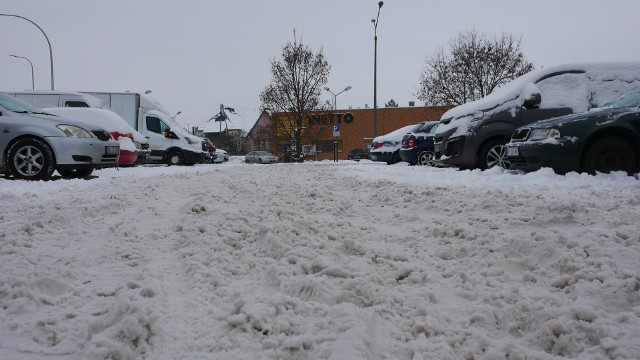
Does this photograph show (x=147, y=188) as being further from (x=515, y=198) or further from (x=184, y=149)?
(x=184, y=149)

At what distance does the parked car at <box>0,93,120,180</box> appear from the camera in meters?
7.21

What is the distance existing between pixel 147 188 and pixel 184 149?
1082 cm

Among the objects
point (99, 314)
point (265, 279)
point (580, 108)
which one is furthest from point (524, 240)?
point (580, 108)

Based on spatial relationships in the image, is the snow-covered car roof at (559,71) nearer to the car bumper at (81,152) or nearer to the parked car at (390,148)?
the parked car at (390,148)

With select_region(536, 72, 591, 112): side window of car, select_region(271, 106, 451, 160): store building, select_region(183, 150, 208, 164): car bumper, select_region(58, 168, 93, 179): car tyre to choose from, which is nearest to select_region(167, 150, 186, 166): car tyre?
select_region(183, 150, 208, 164): car bumper

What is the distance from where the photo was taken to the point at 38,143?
7.34 meters

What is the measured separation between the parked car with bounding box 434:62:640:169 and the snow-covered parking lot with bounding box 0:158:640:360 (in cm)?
410

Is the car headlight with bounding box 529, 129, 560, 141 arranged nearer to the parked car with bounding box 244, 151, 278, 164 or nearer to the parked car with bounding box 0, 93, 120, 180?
the parked car with bounding box 0, 93, 120, 180

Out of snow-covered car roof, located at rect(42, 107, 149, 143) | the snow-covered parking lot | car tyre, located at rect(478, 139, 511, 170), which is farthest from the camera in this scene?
snow-covered car roof, located at rect(42, 107, 149, 143)

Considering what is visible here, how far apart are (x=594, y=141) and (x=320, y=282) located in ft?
18.5

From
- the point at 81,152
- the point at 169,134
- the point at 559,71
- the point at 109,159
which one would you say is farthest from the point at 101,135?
the point at 559,71

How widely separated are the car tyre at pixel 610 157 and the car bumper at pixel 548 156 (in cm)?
17

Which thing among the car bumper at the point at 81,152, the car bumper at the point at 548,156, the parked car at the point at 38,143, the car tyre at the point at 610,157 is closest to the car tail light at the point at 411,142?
the car bumper at the point at 548,156

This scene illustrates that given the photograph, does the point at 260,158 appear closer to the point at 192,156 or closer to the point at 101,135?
the point at 192,156
